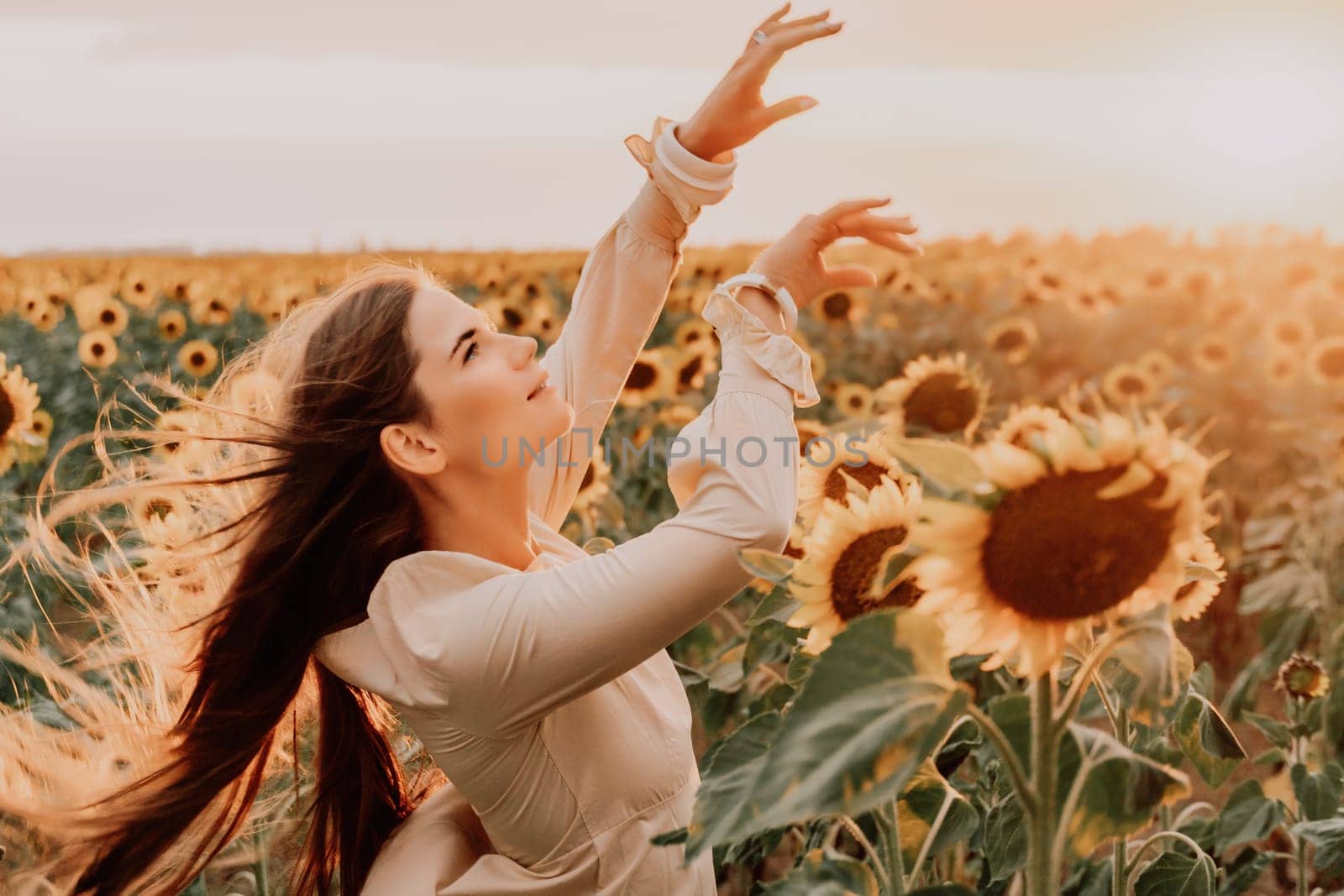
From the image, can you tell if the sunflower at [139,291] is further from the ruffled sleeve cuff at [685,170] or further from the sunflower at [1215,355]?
the ruffled sleeve cuff at [685,170]

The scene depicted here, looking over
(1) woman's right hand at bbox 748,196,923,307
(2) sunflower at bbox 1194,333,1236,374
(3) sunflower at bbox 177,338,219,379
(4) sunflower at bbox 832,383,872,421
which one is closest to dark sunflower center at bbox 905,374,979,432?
(4) sunflower at bbox 832,383,872,421

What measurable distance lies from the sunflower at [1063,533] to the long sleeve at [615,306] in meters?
0.88

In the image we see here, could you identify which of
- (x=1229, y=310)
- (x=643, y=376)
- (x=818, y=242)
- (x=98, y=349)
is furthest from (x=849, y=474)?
(x=98, y=349)

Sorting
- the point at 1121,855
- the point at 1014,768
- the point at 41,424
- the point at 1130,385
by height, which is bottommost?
the point at 1130,385

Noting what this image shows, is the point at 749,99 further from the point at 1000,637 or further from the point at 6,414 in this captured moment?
the point at 6,414

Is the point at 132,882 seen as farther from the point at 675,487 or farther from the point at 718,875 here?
the point at 718,875

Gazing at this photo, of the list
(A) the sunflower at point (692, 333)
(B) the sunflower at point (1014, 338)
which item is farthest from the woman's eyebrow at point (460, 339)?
(B) the sunflower at point (1014, 338)

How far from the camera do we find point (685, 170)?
1.75 m

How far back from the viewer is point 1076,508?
3.16 ft

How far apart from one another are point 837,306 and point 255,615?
6104 millimetres

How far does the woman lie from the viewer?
1442 millimetres

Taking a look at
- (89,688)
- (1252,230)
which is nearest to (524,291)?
(1252,230)

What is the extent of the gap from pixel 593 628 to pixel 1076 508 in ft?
1.97

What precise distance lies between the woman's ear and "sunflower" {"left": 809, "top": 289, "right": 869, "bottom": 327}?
5912mm
